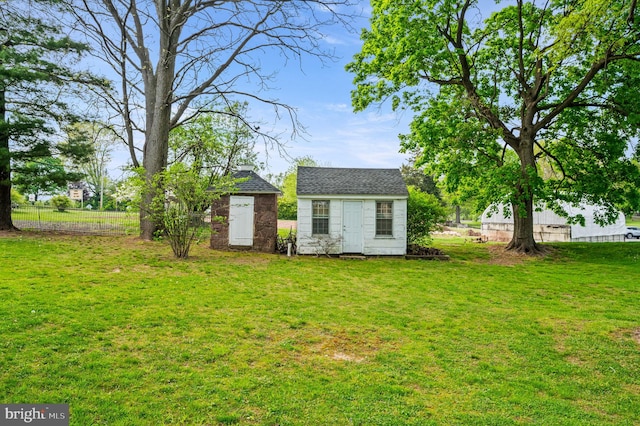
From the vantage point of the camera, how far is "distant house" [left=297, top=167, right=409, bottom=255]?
1291 cm

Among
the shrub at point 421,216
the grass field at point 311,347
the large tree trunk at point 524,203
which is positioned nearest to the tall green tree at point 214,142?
the shrub at point 421,216

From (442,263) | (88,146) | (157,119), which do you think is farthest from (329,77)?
(88,146)

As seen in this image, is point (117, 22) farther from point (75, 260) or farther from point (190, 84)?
point (75, 260)

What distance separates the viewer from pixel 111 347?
4.31m

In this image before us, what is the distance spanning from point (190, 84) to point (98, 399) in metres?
13.6

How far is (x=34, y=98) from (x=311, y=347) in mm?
16209

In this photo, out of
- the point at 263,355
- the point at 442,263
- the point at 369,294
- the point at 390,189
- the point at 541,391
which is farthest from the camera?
the point at 390,189

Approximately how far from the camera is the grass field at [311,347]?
3184 millimetres

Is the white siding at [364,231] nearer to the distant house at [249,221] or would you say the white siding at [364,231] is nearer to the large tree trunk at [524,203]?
the distant house at [249,221]

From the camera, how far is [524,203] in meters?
13.7

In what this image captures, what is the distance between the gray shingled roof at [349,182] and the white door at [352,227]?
0.54 meters

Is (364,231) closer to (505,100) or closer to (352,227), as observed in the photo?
(352,227)

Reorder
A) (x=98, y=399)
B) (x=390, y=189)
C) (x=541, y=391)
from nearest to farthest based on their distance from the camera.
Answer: (x=98, y=399) → (x=541, y=391) → (x=390, y=189)

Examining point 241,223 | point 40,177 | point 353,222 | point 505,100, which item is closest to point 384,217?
point 353,222
